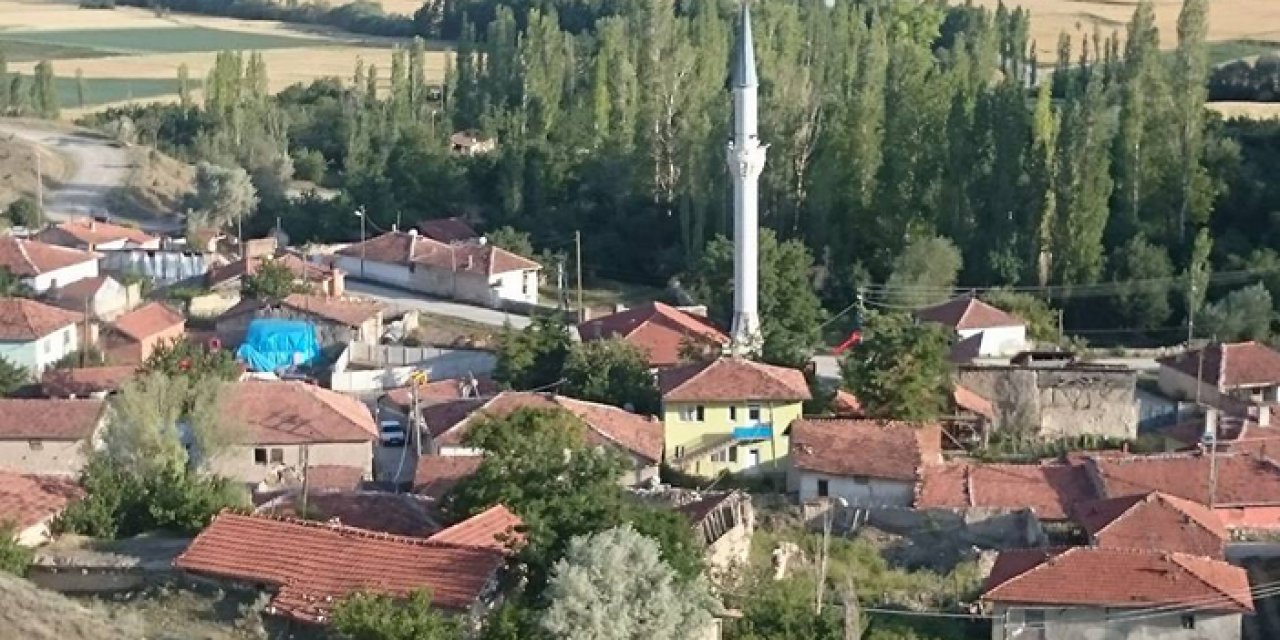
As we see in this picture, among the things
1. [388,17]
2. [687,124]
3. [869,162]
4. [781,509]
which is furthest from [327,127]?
[781,509]

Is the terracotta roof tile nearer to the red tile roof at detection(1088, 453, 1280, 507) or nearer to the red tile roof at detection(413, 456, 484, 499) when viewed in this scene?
the red tile roof at detection(413, 456, 484, 499)

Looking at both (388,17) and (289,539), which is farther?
(388,17)

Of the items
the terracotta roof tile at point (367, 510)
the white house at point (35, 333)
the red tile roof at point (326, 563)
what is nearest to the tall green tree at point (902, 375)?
the terracotta roof tile at point (367, 510)

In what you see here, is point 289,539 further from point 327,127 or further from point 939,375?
point 327,127

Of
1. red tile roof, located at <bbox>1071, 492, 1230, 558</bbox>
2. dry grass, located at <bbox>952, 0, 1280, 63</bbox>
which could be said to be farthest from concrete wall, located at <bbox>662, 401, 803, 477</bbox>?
dry grass, located at <bbox>952, 0, 1280, 63</bbox>

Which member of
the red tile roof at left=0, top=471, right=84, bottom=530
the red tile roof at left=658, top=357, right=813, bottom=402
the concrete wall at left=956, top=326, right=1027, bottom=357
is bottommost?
the concrete wall at left=956, top=326, right=1027, bottom=357

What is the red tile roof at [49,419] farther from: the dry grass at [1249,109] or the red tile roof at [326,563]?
the dry grass at [1249,109]
